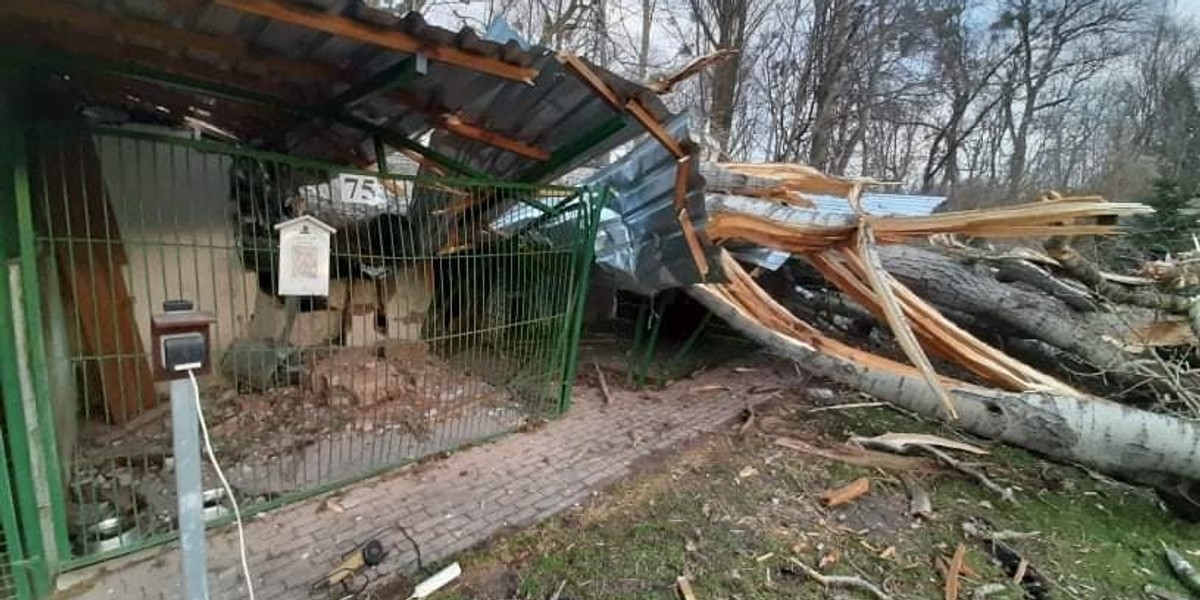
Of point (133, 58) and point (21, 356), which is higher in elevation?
point (133, 58)

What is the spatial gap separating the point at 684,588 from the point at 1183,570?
2.80 meters

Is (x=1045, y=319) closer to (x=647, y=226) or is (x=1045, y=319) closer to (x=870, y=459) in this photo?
(x=870, y=459)

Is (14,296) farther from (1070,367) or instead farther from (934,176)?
(934,176)

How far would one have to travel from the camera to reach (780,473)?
12.4 ft

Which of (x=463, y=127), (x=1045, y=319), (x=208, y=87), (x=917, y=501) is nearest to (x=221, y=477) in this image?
(x=208, y=87)

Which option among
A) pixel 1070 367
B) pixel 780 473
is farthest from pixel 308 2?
pixel 1070 367

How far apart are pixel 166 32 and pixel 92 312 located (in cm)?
166

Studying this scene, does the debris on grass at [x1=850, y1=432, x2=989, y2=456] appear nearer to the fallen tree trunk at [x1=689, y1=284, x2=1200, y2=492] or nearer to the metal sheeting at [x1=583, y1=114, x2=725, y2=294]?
the fallen tree trunk at [x1=689, y1=284, x2=1200, y2=492]

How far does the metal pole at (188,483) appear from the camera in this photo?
1572 millimetres

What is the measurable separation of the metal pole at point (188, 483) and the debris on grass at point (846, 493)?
126 inches

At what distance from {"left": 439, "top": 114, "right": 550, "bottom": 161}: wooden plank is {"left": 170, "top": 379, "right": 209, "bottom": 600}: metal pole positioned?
2524mm

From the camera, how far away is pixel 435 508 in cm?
308

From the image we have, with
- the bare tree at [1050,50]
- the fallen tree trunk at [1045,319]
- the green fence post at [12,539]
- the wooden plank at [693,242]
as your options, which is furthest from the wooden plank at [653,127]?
the bare tree at [1050,50]

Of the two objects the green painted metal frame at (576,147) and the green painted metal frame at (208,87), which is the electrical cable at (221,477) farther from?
the green painted metal frame at (576,147)
